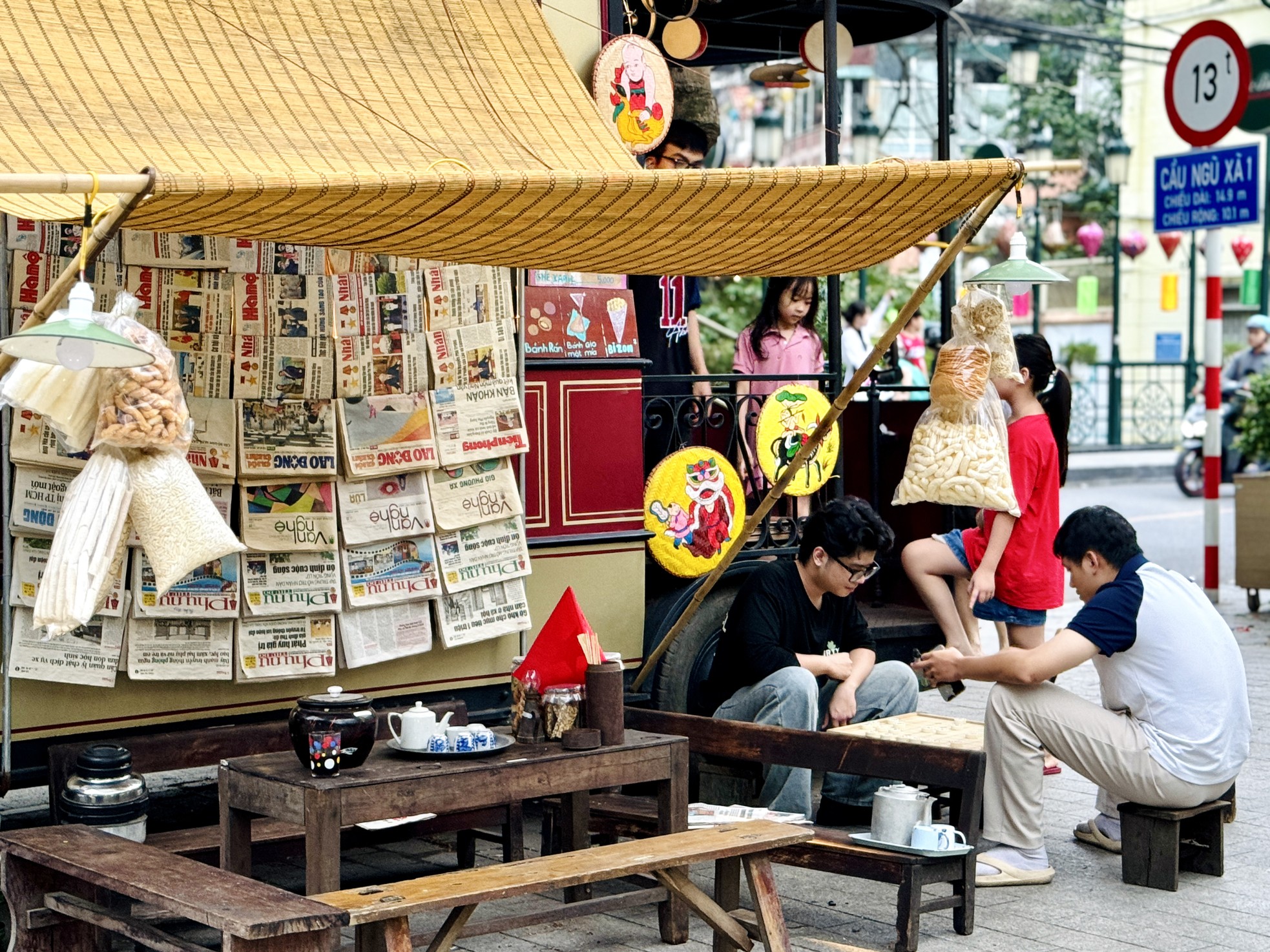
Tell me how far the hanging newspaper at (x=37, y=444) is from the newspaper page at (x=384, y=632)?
3.37 ft

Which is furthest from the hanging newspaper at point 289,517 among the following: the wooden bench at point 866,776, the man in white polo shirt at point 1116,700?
the man in white polo shirt at point 1116,700

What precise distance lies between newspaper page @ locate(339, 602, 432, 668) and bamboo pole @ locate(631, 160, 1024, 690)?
0.82 m

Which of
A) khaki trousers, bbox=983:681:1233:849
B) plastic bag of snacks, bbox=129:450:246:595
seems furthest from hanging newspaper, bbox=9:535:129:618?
khaki trousers, bbox=983:681:1233:849

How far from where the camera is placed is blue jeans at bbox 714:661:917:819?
17.4 feet

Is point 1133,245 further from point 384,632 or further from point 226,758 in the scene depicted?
point 226,758

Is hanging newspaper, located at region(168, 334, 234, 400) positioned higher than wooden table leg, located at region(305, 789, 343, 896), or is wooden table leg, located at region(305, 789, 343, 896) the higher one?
hanging newspaper, located at region(168, 334, 234, 400)

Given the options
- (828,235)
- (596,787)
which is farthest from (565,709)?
(828,235)

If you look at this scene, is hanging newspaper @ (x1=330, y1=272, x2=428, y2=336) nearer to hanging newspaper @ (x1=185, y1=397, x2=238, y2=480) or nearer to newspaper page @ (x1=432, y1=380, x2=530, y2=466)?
newspaper page @ (x1=432, y1=380, x2=530, y2=466)

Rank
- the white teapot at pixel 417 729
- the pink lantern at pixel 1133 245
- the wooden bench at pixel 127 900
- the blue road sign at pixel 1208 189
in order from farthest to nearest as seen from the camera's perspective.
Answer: the pink lantern at pixel 1133 245
the blue road sign at pixel 1208 189
the white teapot at pixel 417 729
the wooden bench at pixel 127 900

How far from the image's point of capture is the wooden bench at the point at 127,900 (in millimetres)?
3365

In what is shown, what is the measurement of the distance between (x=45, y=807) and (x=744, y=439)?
296 cm

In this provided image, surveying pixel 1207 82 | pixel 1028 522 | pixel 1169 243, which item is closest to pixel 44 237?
pixel 1028 522

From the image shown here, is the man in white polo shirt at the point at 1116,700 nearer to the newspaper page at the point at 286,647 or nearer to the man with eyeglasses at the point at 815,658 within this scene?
the man with eyeglasses at the point at 815,658

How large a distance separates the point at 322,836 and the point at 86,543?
35.7 inches
